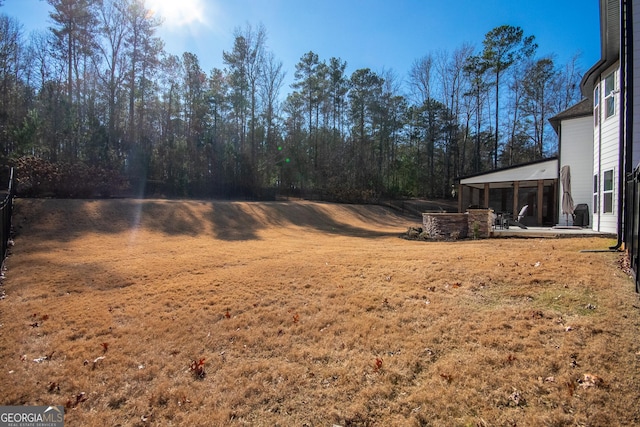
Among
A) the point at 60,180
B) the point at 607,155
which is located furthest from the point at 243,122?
the point at 607,155

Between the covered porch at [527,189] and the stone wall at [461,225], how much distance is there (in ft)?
8.85

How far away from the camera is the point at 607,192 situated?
27.6ft

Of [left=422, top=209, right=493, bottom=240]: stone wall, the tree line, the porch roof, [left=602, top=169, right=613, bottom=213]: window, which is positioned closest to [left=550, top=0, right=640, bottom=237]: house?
[left=602, top=169, right=613, bottom=213]: window

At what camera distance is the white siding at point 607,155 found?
7.82m

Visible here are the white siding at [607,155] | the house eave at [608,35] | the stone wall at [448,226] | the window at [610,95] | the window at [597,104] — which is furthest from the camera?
the stone wall at [448,226]

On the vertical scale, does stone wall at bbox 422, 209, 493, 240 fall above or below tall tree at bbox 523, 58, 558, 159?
below

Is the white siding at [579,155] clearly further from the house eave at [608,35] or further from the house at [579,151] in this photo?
the house eave at [608,35]

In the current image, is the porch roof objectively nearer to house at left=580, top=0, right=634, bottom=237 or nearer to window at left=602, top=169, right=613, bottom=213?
house at left=580, top=0, right=634, bottom=237

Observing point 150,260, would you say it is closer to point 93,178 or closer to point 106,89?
point 93,178

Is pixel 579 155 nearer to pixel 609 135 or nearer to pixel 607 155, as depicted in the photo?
pixel 607 155

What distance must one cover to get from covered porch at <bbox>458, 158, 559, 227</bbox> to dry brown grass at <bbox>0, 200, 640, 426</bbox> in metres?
7.85

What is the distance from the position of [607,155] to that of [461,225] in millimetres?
4231

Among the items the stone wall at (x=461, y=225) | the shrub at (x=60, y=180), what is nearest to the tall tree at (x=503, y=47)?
the stone wall at (x=461, y=225)

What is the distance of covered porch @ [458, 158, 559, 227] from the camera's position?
13.7 m
